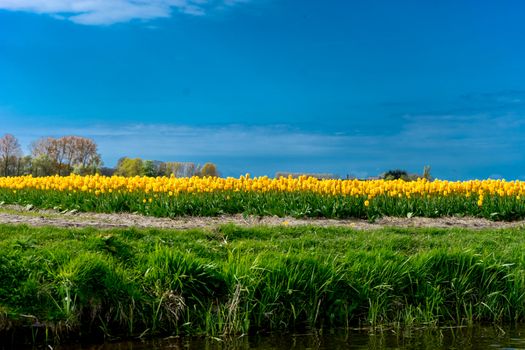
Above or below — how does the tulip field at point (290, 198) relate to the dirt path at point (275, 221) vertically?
above

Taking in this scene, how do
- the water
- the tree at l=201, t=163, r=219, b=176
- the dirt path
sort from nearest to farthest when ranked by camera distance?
the water
the dirt path
the tree at l=201, t=163, r=219, b=176

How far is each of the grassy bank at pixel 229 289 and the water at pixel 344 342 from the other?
0.25m

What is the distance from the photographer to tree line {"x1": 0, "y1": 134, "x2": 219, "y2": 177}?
38.0 metres

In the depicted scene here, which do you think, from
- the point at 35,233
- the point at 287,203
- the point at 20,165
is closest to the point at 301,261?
the point at 35,233

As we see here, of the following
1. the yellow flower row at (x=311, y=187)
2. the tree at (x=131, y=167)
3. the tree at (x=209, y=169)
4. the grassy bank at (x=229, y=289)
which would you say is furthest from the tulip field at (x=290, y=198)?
the tree at (x=131, y=167)

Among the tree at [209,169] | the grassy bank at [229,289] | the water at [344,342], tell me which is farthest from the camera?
the tree at [209,169]

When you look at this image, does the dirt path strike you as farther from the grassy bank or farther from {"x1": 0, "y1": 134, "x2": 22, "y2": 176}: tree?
{"x1": 0, "y1": 134, "x2": 22, "y2": 176}: tree

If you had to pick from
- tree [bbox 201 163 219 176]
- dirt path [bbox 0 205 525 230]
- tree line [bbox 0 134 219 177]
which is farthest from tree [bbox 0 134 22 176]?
dirt path [bbox 0 205 525 230]

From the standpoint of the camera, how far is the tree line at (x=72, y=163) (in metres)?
38.0

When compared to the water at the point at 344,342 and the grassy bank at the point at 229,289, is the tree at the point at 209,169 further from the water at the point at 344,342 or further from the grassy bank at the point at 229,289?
the water at the point at 344,342

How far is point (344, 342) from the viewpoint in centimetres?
691

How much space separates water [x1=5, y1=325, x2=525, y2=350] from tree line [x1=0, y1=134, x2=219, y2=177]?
29095mm

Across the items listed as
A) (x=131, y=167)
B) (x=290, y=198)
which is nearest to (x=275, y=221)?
(x=290, y=198)

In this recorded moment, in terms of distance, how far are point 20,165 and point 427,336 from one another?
42668 millimetres
